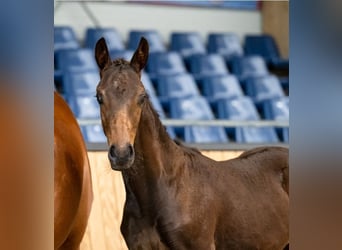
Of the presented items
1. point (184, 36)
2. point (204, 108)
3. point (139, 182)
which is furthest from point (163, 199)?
point (184, 36)

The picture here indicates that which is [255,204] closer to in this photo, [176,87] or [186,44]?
[176,87]

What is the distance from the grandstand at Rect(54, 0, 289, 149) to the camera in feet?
24.4

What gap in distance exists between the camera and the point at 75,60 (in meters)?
8.44

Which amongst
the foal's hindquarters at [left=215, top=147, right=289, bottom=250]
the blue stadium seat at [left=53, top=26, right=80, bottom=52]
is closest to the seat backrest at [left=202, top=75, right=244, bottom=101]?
the blue stadium seat at [left=53, top=26, right=80, bottom=52]

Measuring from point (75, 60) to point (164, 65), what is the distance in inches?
43.0

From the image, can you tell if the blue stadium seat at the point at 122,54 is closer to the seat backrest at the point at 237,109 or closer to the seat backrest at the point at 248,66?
the seat backrest at the point at 237,109

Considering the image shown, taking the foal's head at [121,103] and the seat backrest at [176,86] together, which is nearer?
the foal's head at [121,103]

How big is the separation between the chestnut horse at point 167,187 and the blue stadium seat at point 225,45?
6.18 metres

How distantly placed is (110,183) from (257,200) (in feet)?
3.57

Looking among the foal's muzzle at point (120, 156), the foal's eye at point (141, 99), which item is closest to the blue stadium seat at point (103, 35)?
the foal's eye at point (141, 99)

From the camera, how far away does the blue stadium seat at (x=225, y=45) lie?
32.5 ft

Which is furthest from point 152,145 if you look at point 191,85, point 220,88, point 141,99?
point 220,88

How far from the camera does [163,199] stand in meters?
3.11

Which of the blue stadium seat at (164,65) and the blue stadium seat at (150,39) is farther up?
the blue stadium seat at (150,39)
